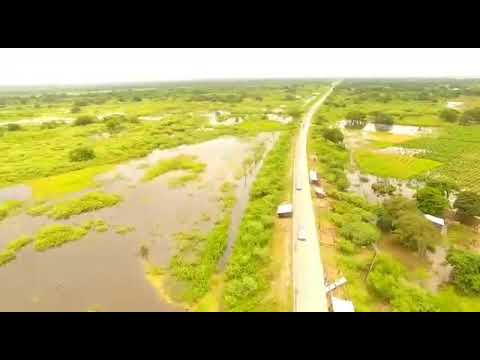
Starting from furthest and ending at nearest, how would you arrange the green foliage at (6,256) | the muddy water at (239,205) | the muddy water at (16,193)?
the muddy water at (16,193) < the muddy water at (239,205) < the green foliage at (6,256)

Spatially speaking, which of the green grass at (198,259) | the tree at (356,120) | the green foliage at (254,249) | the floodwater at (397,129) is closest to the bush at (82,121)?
the green foliage at (254,249)

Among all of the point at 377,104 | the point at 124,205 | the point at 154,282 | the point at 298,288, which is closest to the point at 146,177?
the point at 124,205

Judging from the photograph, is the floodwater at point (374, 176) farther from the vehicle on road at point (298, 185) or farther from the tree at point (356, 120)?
the vehicle on road at point (298, 185)

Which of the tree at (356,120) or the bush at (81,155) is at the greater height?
the tree at (356,120)

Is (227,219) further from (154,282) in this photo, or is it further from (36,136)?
(36,136)

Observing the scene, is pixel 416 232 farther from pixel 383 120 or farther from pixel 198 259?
pixel 383 120
